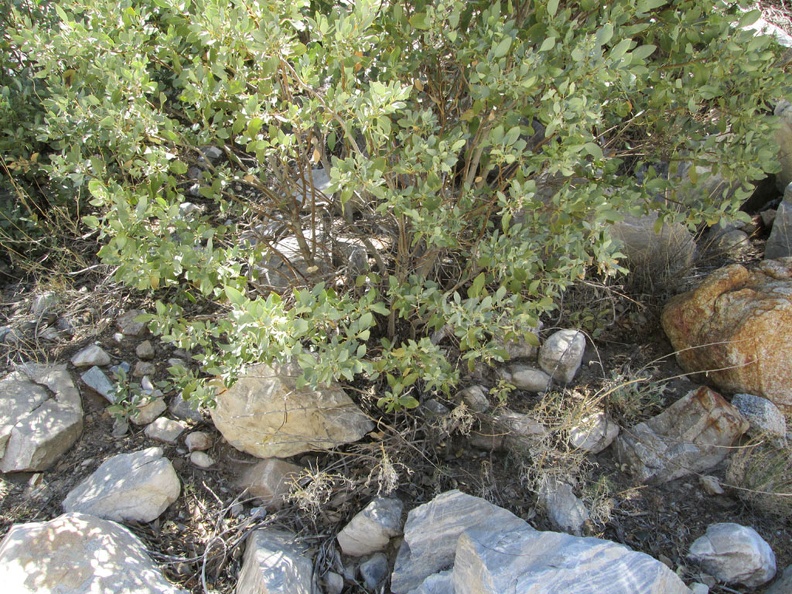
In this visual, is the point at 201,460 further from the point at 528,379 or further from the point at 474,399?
the point at 528,379

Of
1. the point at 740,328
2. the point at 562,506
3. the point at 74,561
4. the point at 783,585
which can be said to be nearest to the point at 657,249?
the point at 740,328

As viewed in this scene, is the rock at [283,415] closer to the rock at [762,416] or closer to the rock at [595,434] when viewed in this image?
the rock at [595,434]

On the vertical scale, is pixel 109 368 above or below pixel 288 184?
below

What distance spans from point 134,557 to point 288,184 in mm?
1555

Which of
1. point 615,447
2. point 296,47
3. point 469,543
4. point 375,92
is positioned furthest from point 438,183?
point 615,447

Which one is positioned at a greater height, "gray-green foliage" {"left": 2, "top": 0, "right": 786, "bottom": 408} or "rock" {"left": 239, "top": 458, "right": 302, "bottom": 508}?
"gray-green foliage" {"left": 2, "top": 0, "right": 786, "bottom": 408}

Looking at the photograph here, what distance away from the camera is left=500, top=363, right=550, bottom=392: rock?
307 cm

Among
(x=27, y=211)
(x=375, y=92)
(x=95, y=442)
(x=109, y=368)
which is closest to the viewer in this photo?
(x=375, y=92)

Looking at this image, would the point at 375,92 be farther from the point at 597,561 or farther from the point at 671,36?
the point at 597,561

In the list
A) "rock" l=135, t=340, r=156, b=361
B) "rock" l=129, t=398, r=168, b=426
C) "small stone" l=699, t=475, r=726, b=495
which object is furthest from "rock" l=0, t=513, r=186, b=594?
"small stone" l=699, t=475, r=726, b=495

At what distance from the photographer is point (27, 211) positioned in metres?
3.72

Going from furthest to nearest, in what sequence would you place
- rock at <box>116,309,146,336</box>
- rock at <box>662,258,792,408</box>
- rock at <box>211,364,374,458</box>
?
1. rock at <box>116,309,146,336</box>
2. rock at <box>662,258,792,408</box>
3. rock at <box>211,364,374,458</box>

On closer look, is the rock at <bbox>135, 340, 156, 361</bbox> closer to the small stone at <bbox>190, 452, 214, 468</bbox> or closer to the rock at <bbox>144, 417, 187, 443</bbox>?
the rock at <bbox>144, 417, 187, 443</bbox>

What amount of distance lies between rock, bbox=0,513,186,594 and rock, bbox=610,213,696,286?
258 cm
